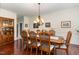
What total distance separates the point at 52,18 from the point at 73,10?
82 cm

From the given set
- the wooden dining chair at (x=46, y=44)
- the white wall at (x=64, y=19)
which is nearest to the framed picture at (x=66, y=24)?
the white wall at (x=64, y=19)

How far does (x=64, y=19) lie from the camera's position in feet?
10.7

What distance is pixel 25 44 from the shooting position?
12.8 ft

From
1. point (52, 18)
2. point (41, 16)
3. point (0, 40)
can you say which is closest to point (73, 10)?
point (52, 18)

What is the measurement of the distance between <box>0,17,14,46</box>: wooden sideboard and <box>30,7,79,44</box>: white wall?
6.26 feet

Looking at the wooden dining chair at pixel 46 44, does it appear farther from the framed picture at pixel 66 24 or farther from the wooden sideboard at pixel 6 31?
the wooden sideboard at pixel 6 31

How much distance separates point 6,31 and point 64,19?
292cm

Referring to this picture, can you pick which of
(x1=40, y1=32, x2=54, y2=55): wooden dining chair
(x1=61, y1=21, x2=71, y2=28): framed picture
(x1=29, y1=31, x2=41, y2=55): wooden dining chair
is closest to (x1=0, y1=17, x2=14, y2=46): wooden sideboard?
(x1=29, y1=31, x2=41, y2=55): wooden dining chair

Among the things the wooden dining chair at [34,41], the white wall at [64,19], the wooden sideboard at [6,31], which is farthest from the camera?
the wooden sideboard at [6,31]

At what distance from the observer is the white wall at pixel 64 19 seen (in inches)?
127

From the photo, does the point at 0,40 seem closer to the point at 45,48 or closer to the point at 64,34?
the point at 45,48

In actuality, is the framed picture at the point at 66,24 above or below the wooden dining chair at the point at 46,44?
above

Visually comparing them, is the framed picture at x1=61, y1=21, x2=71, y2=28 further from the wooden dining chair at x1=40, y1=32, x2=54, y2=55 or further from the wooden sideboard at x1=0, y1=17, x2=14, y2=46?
the wooden sideboard at x1=0, y1=17, x2=14, y2=46

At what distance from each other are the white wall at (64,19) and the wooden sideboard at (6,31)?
1907 millimetres
